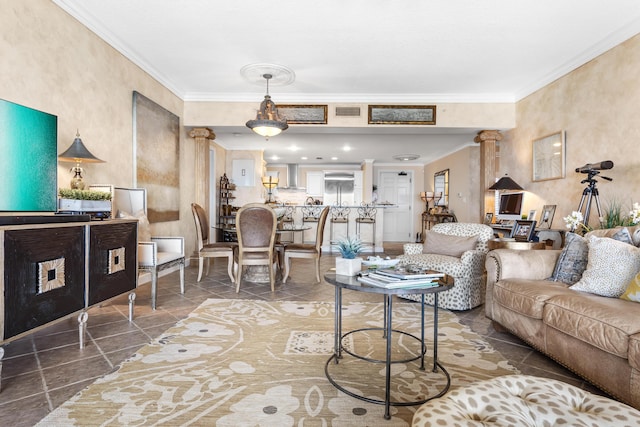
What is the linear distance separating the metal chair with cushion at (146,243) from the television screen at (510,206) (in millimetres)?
4675

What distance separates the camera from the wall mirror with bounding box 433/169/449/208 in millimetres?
8688

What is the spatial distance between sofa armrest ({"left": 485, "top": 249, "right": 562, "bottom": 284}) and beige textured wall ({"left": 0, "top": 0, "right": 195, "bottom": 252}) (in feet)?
12.1

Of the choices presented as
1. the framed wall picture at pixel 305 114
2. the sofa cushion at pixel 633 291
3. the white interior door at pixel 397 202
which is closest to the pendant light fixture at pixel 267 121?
the framed wall picture at pixel 305 114

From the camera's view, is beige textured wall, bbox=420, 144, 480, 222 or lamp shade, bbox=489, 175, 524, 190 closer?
lamp shade, bbox=489, 175, 524, 190

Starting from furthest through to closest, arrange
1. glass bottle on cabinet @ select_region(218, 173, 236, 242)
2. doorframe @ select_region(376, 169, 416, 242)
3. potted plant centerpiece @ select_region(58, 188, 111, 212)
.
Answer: doorframe @ select_region(376, 169, 416, 242) → glass bottle on cabinet @ select_region(218, 173, 236, 242) → potted plant centerpiece @ select_region(58, 188, 111, 212)

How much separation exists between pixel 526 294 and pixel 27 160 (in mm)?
3360

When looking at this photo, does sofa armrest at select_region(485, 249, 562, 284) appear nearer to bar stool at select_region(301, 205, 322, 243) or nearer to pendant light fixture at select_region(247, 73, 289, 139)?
pendant light fixture at select_region(247, 73, 289, 139)

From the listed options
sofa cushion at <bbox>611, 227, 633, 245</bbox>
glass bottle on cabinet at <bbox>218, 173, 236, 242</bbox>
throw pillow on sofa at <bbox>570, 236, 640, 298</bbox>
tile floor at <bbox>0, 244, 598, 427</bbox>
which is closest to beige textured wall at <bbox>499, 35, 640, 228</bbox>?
sofa cushion at <bbox>611, 227, 633, 245</bbox>

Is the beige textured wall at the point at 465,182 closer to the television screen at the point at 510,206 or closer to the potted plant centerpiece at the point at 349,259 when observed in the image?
the television screen at the point at 510,206

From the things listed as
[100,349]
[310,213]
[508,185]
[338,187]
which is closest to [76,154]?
[100,349]

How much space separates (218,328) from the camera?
262 cm

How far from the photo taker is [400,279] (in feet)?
5.38

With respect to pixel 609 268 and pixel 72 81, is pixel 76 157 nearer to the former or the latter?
pixel 72 81

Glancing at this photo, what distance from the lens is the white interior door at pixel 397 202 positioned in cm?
1078
